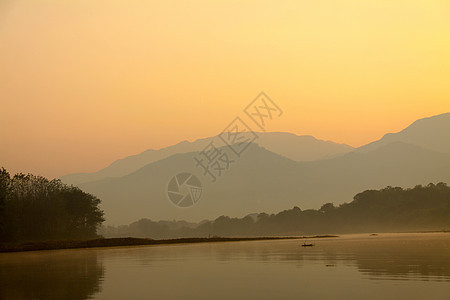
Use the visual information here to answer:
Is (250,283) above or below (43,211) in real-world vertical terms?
below

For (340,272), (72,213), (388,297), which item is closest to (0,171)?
(72,213)

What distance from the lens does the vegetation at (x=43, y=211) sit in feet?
308

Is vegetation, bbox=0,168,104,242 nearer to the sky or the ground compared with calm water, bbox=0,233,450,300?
nearer to the sky

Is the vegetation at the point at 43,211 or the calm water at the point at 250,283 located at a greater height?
the vegetation at the point at 43,211

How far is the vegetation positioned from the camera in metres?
93.8

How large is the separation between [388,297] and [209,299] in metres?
7.99

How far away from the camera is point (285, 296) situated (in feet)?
76.7

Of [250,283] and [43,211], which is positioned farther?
[43,211]

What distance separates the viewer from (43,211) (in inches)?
4053

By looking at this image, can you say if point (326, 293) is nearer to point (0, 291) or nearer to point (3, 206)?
point (0, 291)

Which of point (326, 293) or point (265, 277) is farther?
point (265, 277)

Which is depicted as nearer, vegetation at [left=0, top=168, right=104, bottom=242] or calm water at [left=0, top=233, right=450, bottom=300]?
calm water at [left=0, top=233, right=450, bottom=300]

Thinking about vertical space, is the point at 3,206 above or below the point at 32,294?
above

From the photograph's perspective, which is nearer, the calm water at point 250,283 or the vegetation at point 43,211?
the calm water at point 250,283
